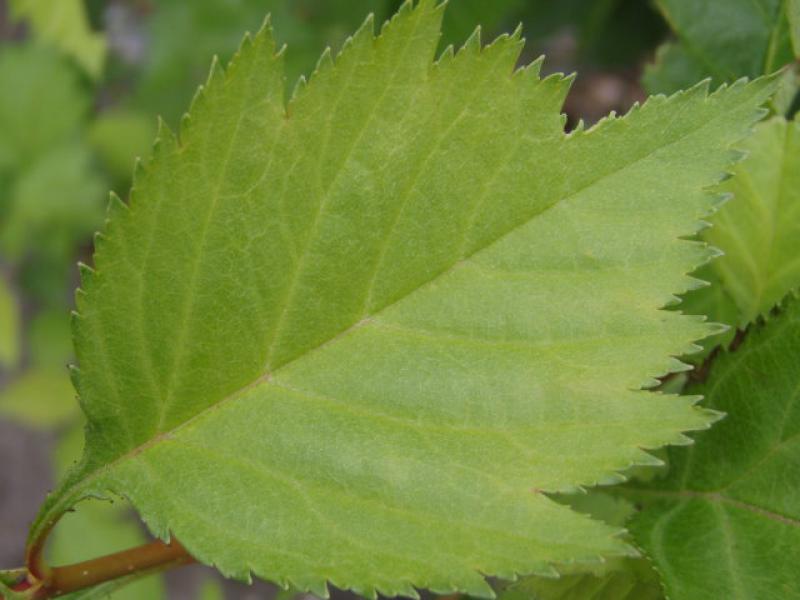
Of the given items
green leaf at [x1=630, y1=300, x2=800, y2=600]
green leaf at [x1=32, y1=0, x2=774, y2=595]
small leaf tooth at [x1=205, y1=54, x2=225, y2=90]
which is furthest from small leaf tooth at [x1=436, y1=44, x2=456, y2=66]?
green leaf at [x1=630, y1=300, x2=800, y2=600]

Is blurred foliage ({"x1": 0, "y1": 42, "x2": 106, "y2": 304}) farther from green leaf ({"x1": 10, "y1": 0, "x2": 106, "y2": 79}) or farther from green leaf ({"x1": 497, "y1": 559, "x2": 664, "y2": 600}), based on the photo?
green leaf ({"x1": 497, "y1": 559, "x2": 664, "y2": 600})

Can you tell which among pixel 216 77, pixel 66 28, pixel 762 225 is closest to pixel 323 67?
pixel 216 77

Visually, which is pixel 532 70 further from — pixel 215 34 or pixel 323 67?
pixel 215 34

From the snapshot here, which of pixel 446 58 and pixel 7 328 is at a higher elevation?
pixel 7 328

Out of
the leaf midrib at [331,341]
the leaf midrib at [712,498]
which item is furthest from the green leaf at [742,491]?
the leaf midrib at [331,341]

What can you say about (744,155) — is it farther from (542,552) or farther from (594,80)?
(594,80)

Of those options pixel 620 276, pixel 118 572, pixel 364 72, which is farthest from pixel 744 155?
pixel 118 572
